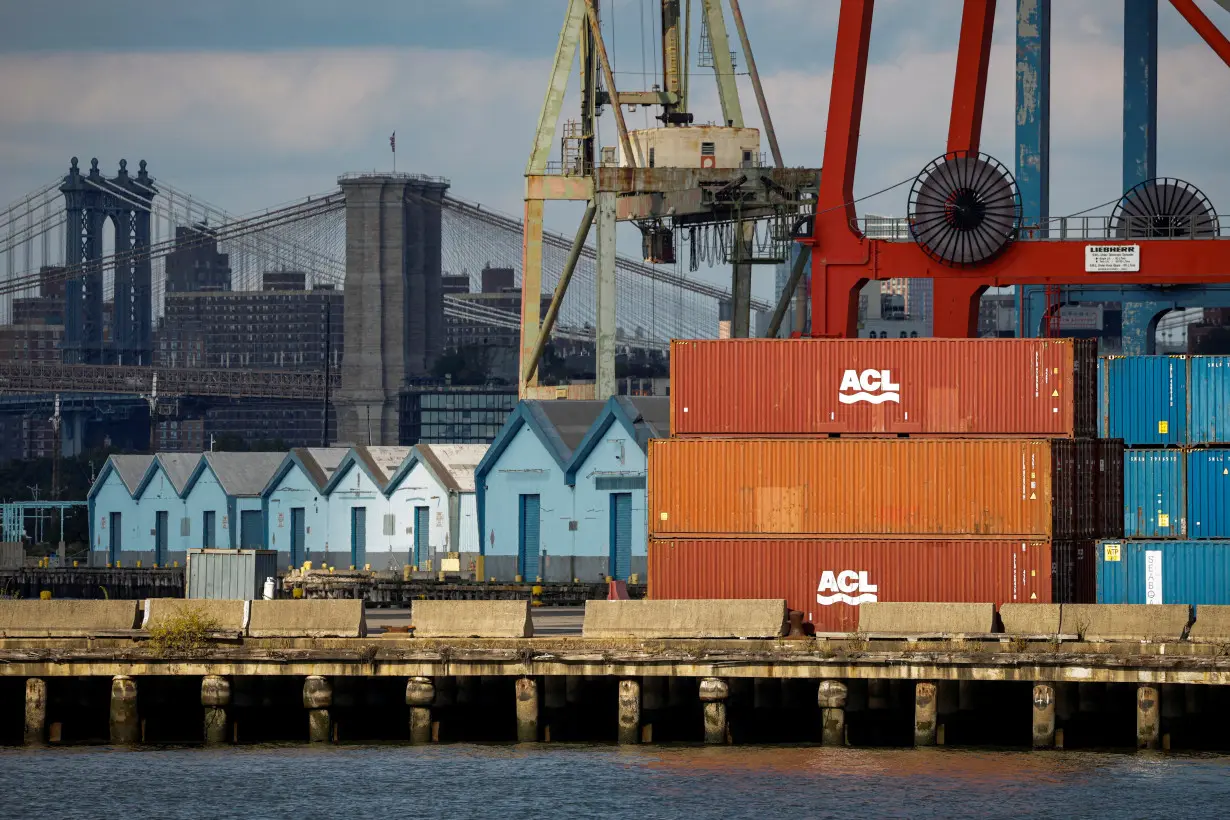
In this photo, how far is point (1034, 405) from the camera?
47031 millimetres

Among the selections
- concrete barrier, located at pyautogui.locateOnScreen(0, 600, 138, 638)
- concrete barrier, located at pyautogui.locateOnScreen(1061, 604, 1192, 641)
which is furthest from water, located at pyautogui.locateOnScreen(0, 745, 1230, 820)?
concrete barrier, located at pyautogui.locateOnScreen(0, 600, 138, 638)

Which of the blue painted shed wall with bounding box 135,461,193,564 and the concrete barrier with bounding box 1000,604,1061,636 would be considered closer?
the concrete barrier with bounding box 1000,604,1061,636

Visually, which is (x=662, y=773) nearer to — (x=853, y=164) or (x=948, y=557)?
(x=948, y=557)

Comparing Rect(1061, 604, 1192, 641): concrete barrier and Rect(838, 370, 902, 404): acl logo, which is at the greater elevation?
Rect(838, 370, 902, 404): acl logo

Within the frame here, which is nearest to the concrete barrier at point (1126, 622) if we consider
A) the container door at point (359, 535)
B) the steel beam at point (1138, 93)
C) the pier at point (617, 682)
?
the pier at point (617, 682)

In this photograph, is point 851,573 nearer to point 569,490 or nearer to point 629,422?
point 629,422

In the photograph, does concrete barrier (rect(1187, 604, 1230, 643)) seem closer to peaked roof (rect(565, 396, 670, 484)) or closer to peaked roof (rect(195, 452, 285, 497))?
peaked roof (rect(565, 396, 670, 484))

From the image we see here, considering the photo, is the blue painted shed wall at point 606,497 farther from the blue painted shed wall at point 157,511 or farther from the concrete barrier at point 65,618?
the blue painted shed wall at point 157,511

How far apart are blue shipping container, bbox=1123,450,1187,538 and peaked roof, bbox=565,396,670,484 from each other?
27.5m

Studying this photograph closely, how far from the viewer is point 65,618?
4512cm

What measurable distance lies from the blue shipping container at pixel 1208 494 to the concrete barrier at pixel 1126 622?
5703mm

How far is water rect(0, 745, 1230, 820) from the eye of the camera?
38.2 meters

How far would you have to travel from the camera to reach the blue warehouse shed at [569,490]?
77188mm

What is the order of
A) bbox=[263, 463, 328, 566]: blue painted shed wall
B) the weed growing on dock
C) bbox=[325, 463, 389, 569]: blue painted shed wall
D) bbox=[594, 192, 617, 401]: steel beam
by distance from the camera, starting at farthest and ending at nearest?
1. bbox=[263, 463, 328, 566]: blue painted shed wall
2. bbox=[325, 463, 389, 569]: blue painted shed wall
3. bbox=[594, 192, 617, 401]: steel beam
4. the weed growing on dock
